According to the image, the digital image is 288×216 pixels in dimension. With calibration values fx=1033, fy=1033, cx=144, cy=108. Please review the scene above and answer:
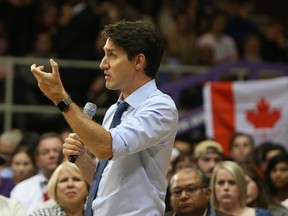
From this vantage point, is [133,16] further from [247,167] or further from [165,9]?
[247,167]

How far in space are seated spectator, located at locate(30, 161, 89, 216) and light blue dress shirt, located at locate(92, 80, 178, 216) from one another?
239cm

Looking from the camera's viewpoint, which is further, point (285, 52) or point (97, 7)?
point (285, 52)

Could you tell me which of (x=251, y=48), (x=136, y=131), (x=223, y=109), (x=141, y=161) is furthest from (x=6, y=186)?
(x=251, y=48)

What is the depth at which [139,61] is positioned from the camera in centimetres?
469

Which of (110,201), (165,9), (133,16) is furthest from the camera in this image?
(165,9)

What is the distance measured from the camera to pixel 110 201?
462 centimetres

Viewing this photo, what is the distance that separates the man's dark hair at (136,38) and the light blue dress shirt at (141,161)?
18 centimetres

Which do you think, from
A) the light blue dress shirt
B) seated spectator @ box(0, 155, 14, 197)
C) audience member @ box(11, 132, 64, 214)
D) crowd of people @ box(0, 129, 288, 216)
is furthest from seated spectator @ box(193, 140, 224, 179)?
the light blue dress shirt

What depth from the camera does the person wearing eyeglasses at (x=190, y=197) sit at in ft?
22.7

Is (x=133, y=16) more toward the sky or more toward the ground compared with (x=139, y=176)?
more toward the sky

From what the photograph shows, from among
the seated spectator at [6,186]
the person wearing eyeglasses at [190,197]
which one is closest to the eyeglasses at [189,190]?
the person wearing eyeglasses at [190,197]

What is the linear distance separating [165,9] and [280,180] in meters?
6.34

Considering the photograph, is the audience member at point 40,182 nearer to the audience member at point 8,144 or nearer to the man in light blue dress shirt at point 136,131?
the audience member at point 8,144

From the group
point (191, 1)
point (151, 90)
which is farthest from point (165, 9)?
point (151, 90)
